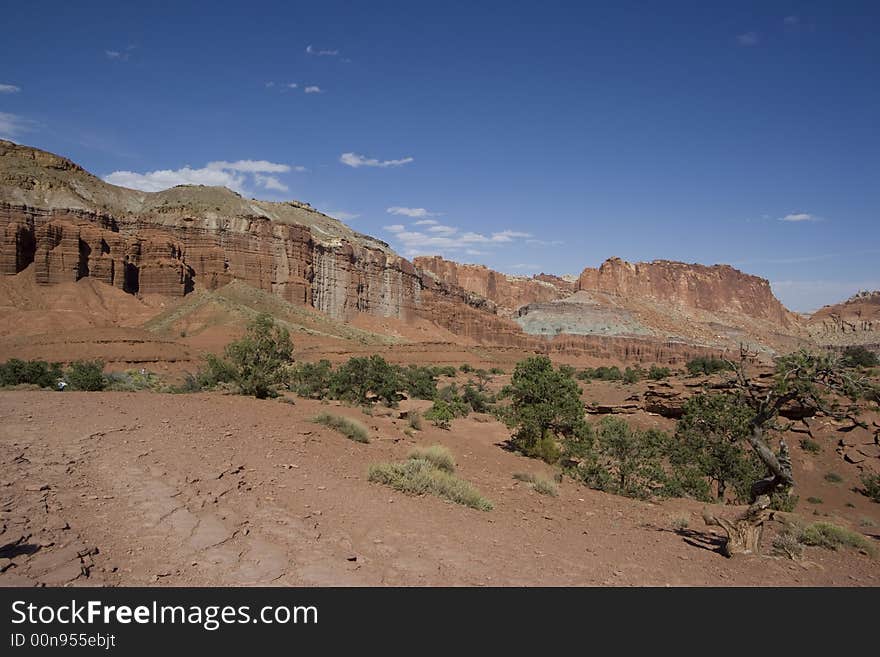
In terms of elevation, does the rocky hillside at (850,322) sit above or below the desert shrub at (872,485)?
above

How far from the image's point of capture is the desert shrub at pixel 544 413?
57.1 ft

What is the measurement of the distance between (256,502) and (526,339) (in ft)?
310

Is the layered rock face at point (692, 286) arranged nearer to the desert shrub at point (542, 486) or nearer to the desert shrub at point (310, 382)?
the desert shrub at point (310, 382)

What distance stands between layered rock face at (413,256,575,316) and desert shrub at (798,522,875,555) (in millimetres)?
145291

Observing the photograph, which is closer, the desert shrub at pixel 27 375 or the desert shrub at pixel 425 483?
the desert shrub at pixel 425 483

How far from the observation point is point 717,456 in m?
16.8

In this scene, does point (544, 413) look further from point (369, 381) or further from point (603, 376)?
point (603, 376)

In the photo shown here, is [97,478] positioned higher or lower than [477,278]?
lower

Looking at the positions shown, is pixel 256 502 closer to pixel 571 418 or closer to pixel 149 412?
pixel 149 412

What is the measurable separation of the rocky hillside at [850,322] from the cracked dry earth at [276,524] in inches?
4748

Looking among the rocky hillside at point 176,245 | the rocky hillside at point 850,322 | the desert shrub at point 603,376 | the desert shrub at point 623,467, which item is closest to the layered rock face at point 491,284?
the rocky hillside at point 176,245

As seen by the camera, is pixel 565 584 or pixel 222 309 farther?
pixel 222 309
